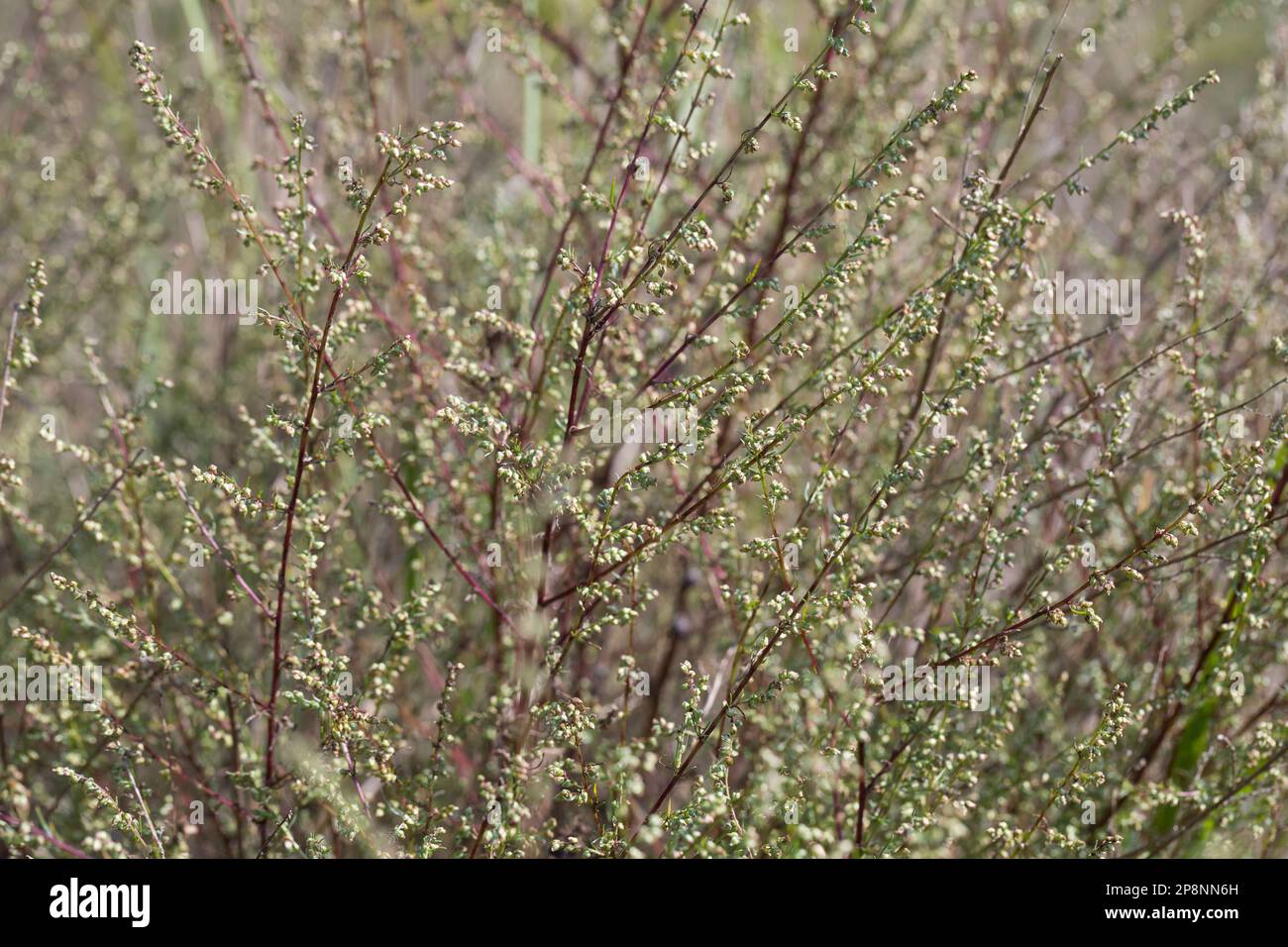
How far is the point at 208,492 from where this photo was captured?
3742 millimetres

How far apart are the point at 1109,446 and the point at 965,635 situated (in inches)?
21.1

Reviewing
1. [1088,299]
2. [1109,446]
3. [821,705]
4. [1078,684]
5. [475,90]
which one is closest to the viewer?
[1109,446]

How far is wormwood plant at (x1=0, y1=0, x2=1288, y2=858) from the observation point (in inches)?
92.5

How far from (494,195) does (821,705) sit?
251 centimetres

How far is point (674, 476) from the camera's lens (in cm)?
298

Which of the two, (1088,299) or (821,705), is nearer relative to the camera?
(821,705)

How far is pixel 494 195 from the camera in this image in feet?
14.0

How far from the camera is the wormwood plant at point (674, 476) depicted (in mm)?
2350
